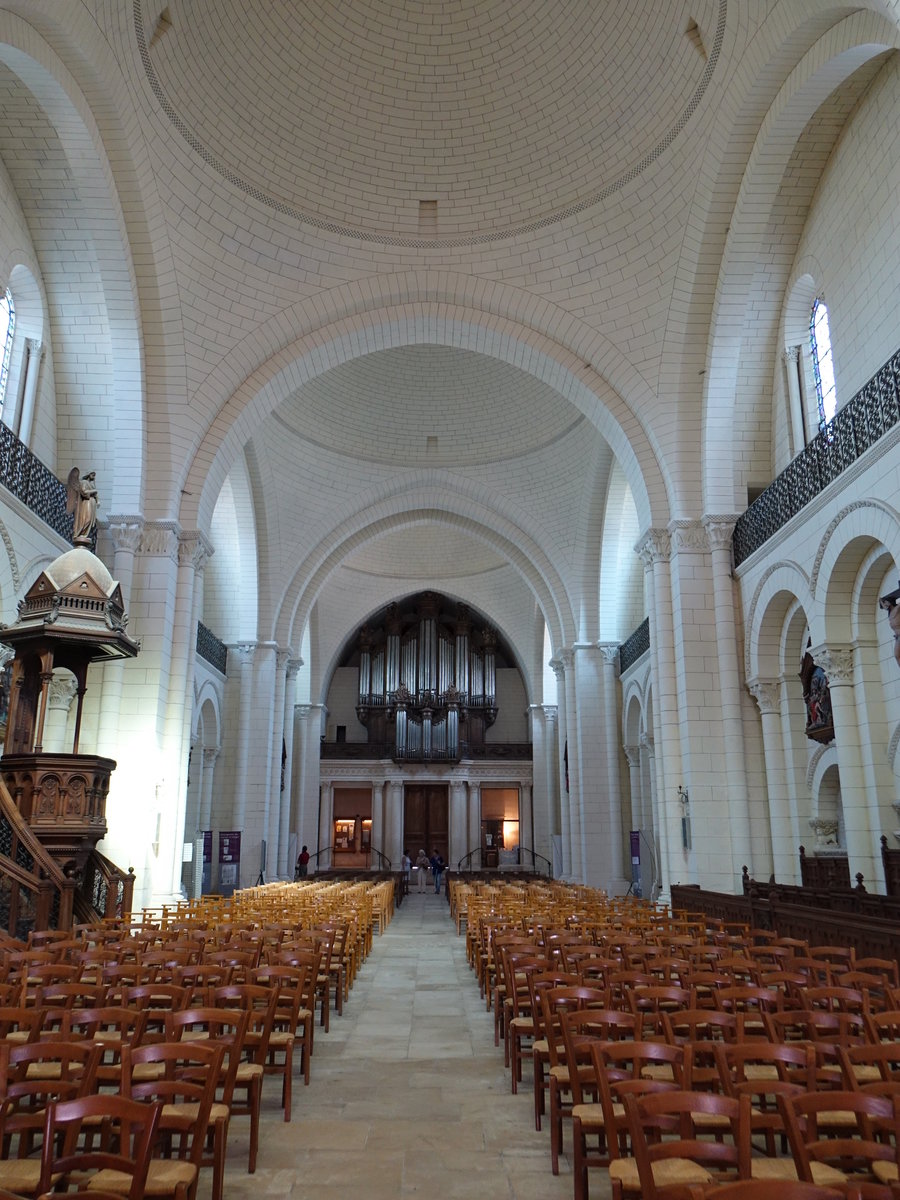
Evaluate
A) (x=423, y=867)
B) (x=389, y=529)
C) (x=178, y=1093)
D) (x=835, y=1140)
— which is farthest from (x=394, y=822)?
(x=835, y=1140)

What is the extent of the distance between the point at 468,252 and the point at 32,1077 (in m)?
14.9

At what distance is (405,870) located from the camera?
97.8 feet

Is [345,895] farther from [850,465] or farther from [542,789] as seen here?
[542,789]

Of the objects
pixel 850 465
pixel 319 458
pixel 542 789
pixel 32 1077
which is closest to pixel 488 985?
pixel 32 1077

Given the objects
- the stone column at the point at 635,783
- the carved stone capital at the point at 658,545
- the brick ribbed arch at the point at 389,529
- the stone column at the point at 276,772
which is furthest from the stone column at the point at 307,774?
the carved stone capital at the point at 658,545

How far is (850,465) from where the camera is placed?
34.8 ft

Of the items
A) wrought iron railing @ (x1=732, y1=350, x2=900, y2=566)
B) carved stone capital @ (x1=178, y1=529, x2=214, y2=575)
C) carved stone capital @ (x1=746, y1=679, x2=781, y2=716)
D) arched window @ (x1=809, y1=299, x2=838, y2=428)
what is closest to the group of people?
carved stone capital @ (x1=178, y1=529, x2=214, y2=575)

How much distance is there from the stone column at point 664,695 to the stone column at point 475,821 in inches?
748

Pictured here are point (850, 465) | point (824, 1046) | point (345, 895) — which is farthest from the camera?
point (345, 895)

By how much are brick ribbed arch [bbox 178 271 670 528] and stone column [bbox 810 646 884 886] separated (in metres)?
4.71

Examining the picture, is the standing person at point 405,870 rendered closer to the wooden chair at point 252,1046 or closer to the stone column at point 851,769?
the stone column at point 851,769

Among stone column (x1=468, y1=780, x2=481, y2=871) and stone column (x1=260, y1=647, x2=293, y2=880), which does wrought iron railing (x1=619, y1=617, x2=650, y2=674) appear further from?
stone column (x1=468, y1=780, x2=481, y2=871)

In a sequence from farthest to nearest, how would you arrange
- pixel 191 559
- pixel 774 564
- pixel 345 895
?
pixel 191 559, pixel 345 895, pixel 774 564

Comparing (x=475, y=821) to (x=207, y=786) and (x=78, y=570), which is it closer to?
(x=207, y=786)
